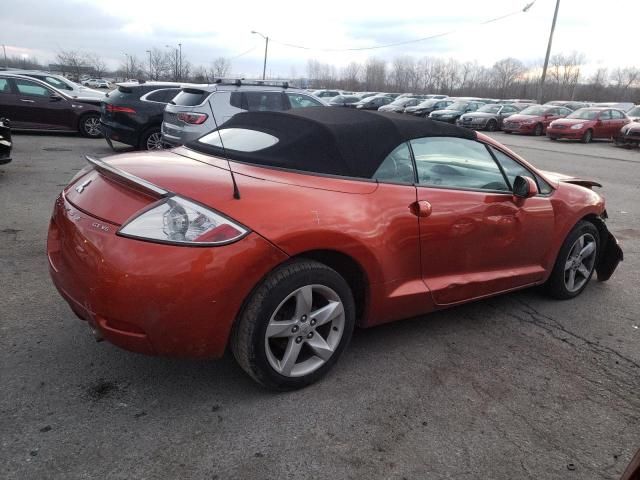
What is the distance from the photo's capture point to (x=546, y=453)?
2482 mm

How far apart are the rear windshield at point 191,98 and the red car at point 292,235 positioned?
6009mm

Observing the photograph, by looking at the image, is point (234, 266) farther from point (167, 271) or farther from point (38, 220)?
point (38, 220)

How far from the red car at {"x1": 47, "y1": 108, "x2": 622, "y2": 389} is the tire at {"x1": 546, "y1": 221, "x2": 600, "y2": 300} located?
32cm

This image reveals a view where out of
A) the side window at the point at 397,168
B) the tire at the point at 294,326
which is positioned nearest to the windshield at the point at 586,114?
the side window at the point at 397,168

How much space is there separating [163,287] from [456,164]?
2259 millimetres

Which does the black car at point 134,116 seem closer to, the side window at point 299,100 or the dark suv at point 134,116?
the dark suv at point 134,116

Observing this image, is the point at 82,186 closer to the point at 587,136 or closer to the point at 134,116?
the point at 134,116

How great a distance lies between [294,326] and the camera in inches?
107

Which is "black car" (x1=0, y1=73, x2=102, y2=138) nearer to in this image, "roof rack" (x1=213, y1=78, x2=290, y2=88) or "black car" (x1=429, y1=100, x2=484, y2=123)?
"roof rack" (x1=213, y1=78, x2=290, y2=88)

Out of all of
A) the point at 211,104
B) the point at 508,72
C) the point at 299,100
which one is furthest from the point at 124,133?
the point at 508,72

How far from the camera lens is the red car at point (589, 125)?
76.0ft

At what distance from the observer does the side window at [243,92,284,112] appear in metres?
9.59

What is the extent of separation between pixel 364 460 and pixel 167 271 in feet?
4.05

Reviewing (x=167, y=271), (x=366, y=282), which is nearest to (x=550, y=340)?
(x=366, y=282)
